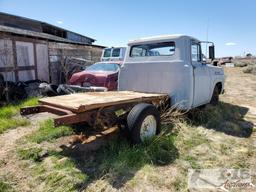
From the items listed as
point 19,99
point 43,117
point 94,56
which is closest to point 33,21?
point 94,56

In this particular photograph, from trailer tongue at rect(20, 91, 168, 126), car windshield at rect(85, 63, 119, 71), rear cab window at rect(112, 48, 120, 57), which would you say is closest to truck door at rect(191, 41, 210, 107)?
trailer tongue at rect(20, 91, 168, 126)

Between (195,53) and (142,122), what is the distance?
104 inches

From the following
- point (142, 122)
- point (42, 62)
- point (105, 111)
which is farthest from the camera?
point (42, 62)

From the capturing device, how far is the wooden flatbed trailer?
3.55 meters

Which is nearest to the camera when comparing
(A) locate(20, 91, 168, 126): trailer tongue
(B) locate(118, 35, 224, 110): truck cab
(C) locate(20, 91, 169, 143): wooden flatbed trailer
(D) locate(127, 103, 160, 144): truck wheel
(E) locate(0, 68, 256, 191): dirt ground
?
(E) locate(0, 68, 256, 191): dirt ground

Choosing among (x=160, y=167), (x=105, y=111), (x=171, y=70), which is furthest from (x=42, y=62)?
(x=160, y=167)

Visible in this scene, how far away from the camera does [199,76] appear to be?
5660 mm

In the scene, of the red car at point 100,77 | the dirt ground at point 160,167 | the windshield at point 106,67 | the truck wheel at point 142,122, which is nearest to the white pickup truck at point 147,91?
the truck wheel at point 142,122

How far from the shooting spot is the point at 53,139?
475 centimetres

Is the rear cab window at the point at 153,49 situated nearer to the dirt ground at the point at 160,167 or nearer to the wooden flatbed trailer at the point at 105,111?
the wooden flatbed trailer at the point at 105,111

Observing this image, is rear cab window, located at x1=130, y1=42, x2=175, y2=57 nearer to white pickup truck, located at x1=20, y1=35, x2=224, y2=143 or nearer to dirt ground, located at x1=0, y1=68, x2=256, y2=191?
white pickup truck, located at x1=20, y1=35, x2=224, y2=143

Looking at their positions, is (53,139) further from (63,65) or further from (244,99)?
(63,65)

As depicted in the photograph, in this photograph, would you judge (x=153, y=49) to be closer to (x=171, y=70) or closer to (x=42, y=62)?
(x=171, y=70)

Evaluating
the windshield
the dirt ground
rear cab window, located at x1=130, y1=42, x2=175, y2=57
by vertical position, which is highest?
rear cab window, located at x1=130, y1=42, x2=175, y2=57
